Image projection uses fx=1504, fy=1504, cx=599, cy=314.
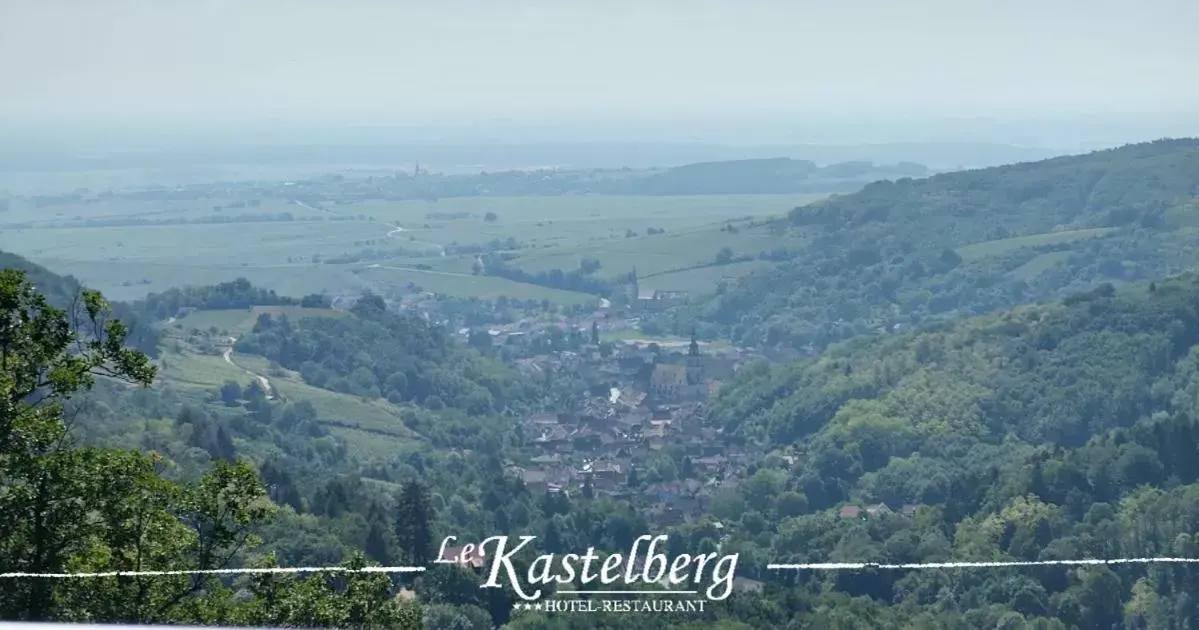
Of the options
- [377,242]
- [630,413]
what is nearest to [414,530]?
[630,413]

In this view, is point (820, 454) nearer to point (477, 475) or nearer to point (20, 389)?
point (477, 475)

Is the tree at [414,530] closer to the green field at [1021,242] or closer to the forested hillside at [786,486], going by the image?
the forested hillside at [786,486]

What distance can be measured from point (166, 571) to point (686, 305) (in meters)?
57.7

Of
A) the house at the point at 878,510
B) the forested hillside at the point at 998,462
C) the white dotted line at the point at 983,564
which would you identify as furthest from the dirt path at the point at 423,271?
the white dotted line at the point at 983,564

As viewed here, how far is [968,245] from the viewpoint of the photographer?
7012 cm

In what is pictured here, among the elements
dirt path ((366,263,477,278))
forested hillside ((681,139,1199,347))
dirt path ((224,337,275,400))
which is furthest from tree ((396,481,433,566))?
forested hillside ((681,139,1199,347))

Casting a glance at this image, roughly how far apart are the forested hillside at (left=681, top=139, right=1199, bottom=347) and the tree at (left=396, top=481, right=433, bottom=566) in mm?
43421

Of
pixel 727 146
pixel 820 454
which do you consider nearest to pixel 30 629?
pixel 820 454

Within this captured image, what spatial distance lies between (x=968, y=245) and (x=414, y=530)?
57714mm

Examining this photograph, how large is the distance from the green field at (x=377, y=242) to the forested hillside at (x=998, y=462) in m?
16.5

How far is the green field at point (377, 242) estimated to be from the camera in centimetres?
4922

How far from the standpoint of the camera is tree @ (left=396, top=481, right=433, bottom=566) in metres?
14.1

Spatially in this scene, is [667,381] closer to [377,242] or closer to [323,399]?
[323,399]

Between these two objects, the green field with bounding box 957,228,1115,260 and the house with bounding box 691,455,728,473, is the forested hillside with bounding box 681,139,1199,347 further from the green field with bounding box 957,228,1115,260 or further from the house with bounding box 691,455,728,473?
the house with bounding box 691,455,728,473
